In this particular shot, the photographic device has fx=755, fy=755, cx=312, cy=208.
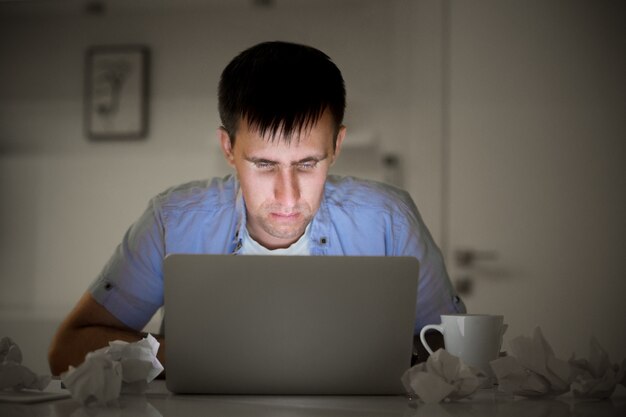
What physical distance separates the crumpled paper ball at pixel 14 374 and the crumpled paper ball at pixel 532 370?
1.91ft

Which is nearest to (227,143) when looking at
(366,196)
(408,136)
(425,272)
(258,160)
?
(258,160)

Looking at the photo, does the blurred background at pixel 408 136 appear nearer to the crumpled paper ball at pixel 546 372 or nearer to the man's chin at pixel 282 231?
the man's chin at pixel 282 231

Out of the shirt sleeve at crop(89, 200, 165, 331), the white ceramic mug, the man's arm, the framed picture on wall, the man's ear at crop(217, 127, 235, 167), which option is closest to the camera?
the white ceramic mug

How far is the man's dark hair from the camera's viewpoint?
186cm

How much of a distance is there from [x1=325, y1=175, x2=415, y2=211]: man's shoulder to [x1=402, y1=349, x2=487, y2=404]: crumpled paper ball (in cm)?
113

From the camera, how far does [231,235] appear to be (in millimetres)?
2033

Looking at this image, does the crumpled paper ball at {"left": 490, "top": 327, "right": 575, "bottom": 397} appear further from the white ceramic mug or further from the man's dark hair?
the man's dark hair

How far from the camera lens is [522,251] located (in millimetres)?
3295

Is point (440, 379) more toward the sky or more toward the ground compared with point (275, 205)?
→ more toward the ground

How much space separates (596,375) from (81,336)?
1.14 meters

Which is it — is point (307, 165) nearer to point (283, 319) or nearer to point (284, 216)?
point (284, 216)

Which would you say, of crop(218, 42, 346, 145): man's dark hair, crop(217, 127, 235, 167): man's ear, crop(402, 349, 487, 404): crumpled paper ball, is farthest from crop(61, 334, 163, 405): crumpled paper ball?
crop(217, 127, 235, 167): man's ear

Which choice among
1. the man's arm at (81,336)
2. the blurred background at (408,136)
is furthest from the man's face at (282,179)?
the blurred background at (408,136)

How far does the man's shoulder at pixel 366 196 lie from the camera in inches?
80.3
